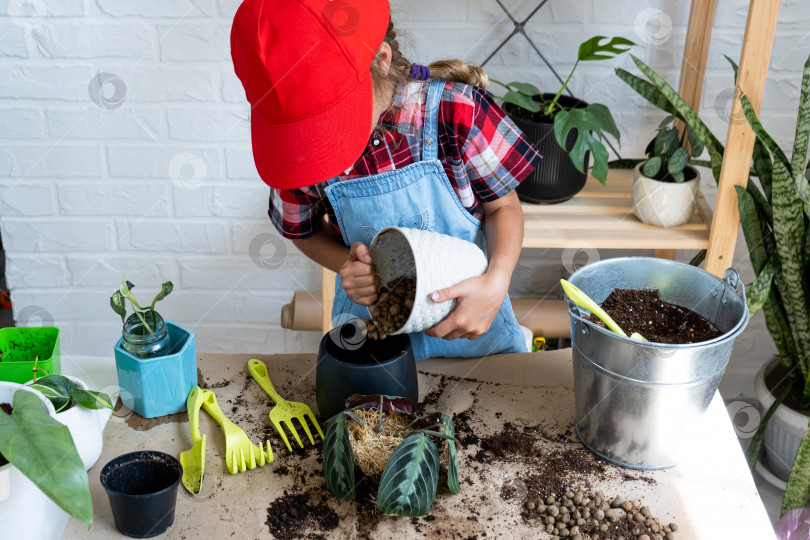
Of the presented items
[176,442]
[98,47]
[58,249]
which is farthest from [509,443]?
[58,249]

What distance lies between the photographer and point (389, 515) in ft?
2.70

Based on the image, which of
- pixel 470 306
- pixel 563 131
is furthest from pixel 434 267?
pixel 563 131

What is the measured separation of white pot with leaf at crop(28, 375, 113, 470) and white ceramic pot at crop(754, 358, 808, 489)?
4.55ft

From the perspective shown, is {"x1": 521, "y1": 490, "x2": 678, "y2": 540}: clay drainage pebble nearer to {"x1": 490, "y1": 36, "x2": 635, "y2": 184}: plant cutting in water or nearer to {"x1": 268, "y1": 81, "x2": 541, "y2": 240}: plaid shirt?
{"x1": 268, "y1": 81, "x2": 541, "y2": 240}: plaid shirt

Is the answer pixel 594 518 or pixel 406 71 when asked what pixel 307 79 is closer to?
pixel 406 71

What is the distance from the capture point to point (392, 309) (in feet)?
3.06

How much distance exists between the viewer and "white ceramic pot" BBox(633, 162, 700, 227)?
149 centimetres

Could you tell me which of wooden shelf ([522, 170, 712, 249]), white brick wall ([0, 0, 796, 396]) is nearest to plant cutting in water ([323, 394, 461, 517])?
wooden shelf ([522, 170, 712, 249])

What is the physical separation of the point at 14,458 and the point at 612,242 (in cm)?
115

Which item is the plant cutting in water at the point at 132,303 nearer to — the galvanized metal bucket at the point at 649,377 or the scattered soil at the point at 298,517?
the scattered soil at the point at 298,517

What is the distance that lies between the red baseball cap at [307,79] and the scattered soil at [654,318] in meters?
0.38

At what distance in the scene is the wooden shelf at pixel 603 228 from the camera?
4.86ft

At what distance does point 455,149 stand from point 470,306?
288 millimetres

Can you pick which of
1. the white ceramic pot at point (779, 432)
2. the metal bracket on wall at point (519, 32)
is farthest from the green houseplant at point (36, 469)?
the white ceramic pot at point (779, 432)
